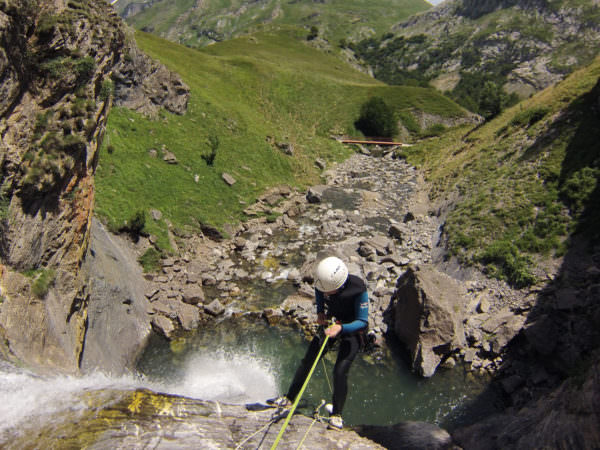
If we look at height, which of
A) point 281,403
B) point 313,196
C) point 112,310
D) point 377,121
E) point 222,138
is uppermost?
point 377,121

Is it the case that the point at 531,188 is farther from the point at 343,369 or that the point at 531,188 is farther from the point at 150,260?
the point at 150,260

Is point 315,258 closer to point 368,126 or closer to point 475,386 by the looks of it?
point 475,386

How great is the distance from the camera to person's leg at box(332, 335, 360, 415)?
7.87 m

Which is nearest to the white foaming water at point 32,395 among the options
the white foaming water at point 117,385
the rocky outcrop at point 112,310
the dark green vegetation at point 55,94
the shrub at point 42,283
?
the white foaming water at point 117,385

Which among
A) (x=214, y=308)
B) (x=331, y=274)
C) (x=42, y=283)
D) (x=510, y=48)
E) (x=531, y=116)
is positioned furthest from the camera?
(x=510, y=48)

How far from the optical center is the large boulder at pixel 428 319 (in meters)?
12.3

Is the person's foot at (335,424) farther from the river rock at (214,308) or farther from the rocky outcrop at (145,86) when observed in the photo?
the rocky outcrop at (145,86)

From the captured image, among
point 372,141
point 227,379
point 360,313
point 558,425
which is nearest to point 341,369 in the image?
point 360,313

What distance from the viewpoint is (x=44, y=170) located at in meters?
8.76

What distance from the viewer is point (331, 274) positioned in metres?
7.36

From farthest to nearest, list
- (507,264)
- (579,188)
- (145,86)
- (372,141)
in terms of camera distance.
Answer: (372,141) < (145,86) < (579,188) < (507,264)

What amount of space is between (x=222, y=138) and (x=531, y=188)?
24106mm

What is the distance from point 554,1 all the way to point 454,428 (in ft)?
731

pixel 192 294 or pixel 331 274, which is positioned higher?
pixel 331 274
